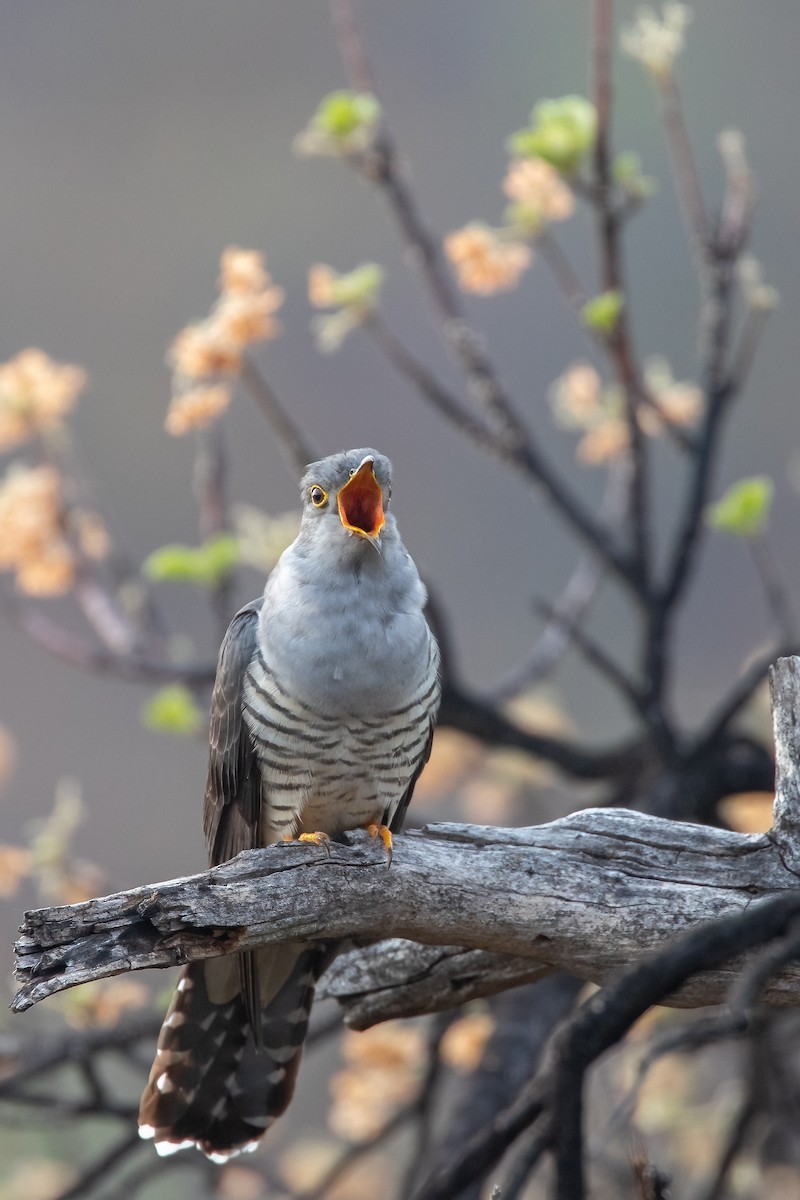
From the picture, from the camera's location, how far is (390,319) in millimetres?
4695

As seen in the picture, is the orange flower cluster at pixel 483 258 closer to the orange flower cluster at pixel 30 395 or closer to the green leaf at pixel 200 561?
the green leaf at pixel 200 561

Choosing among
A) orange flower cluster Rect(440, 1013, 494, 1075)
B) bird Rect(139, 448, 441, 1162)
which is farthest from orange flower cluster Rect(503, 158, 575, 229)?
orange flower cluster Rect(440, 1013, 494, 1075)

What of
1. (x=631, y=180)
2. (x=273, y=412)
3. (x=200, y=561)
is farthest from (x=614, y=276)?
(x=200, y=561)

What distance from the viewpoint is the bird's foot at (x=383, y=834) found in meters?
1.69

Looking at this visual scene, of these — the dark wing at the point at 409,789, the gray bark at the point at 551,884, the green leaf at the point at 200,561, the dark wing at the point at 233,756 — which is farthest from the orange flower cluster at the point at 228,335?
the gray bark at the point at 551,884

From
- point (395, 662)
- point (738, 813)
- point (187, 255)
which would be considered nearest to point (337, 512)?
point (395, 662)

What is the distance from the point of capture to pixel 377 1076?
288 cm

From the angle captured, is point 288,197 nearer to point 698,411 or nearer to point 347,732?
point 698,411

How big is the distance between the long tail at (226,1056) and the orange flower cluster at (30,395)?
1300 mm

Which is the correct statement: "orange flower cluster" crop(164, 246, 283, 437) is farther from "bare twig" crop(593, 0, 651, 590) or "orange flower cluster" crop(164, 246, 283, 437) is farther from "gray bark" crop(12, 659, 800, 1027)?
"gray bark" crop(12, 659, 800, 1027)

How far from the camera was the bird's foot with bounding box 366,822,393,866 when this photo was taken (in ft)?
5.54

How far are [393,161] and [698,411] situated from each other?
1.14m

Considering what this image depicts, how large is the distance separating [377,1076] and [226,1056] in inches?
38.7

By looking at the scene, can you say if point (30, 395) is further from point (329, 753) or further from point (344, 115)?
point (329, 753)
